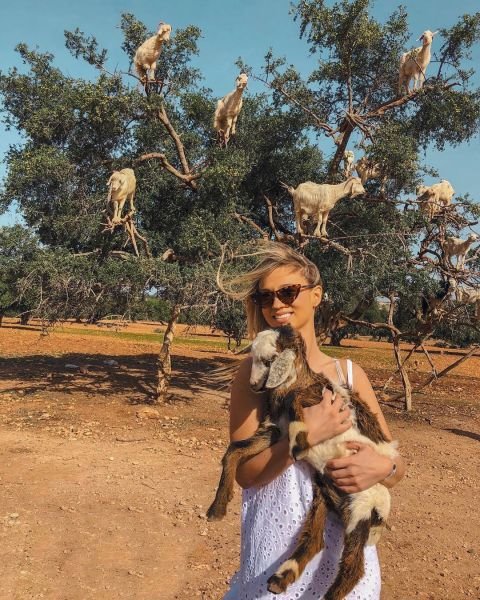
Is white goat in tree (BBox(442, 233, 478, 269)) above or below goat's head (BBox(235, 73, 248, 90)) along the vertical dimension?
below

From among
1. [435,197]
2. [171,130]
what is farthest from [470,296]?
[171,130]

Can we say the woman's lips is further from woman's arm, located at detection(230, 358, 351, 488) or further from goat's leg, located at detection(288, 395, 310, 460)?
goat's leg, located at detection(288, 395, 310, 460)

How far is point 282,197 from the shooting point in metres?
13.6

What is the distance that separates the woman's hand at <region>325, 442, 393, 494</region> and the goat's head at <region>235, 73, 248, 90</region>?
916 centimetres

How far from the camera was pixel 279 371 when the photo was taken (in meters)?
1.93

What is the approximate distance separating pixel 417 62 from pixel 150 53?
536cm

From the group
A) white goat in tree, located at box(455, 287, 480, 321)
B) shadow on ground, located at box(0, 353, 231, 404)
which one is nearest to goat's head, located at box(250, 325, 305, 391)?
shadow on ground, located at box(0, 353, 231, 404)

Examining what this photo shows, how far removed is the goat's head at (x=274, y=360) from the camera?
1.94m

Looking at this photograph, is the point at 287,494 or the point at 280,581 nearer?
the point at 280,581

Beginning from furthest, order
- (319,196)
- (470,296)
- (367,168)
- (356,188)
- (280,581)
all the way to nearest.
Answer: (470,296), (367,168), (356,188), (319,196), (280,581)

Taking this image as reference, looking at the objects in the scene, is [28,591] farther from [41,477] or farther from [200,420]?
[200,420]

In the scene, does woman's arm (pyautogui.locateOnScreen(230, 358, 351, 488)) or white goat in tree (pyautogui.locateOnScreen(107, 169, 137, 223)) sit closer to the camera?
woman's arm (pyautogui.locateOnScreen(230, 358, 351, 488))

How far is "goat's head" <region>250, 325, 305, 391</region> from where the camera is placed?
6.36ft

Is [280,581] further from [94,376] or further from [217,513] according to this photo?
[94,376]
